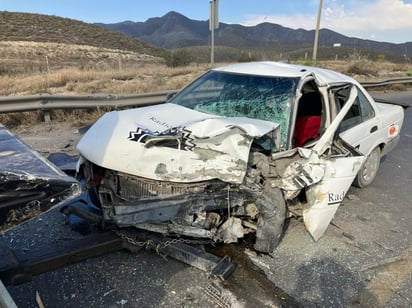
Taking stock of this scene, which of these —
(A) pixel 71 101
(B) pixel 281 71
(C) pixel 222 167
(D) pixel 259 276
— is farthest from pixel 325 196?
(A) pixel 71 101

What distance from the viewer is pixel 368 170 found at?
515cm

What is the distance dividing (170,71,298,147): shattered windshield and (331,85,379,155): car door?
32.1 inches

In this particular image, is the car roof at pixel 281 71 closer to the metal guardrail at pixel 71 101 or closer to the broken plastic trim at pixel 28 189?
the broken plastic trim at pixel 28 189

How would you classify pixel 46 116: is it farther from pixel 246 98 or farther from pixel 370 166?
pixel 370 166

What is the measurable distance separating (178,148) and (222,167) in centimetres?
43

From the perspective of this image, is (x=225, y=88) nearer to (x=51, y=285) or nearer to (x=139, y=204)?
(x=139, y=204)

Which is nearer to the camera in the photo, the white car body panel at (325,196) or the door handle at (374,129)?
the white car body panel at (325,196)

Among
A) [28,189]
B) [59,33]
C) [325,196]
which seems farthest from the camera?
[59,33]

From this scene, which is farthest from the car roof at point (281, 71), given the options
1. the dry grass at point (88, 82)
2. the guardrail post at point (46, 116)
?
the guardrail post at point (46, 116)

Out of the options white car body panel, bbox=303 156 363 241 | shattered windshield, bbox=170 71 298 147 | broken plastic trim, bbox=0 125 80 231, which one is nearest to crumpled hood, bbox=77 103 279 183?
shattered windshield, bbox=170 71 298 147

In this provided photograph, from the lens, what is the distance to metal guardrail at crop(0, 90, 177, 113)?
7.08 metres

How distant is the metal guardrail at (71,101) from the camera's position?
7.08m

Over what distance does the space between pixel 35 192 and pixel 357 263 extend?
2893 mm

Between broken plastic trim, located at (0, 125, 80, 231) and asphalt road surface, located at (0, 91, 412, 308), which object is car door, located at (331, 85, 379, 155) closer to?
asphalt road surface, located at (0, 91, 412, 308)
